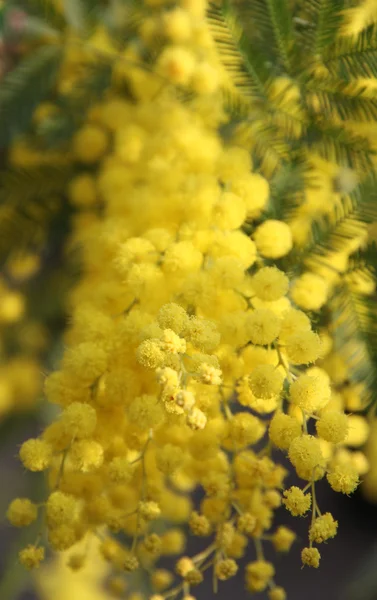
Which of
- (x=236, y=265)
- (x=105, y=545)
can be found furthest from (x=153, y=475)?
(x=236, y=265)

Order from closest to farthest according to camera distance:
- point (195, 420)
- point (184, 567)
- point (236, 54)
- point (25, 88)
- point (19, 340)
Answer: point (195, 420), point (184, 567), point (236, 54), point (25, 88), point (19, 340)

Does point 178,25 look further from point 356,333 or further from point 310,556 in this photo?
point 310,556

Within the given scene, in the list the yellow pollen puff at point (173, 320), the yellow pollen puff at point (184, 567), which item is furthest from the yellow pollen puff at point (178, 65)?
the yellow pollen puff at point (184, 567)

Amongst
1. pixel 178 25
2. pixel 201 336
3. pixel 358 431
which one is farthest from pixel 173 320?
pixel 178 25

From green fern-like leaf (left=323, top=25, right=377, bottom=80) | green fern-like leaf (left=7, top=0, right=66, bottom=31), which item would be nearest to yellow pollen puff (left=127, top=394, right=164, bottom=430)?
green fern-like leaf (left=323, top=25, right=377, bottom=80)

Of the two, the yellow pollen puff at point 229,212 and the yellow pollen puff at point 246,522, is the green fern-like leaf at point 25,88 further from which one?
the yellow pollen puff at point 246,522
